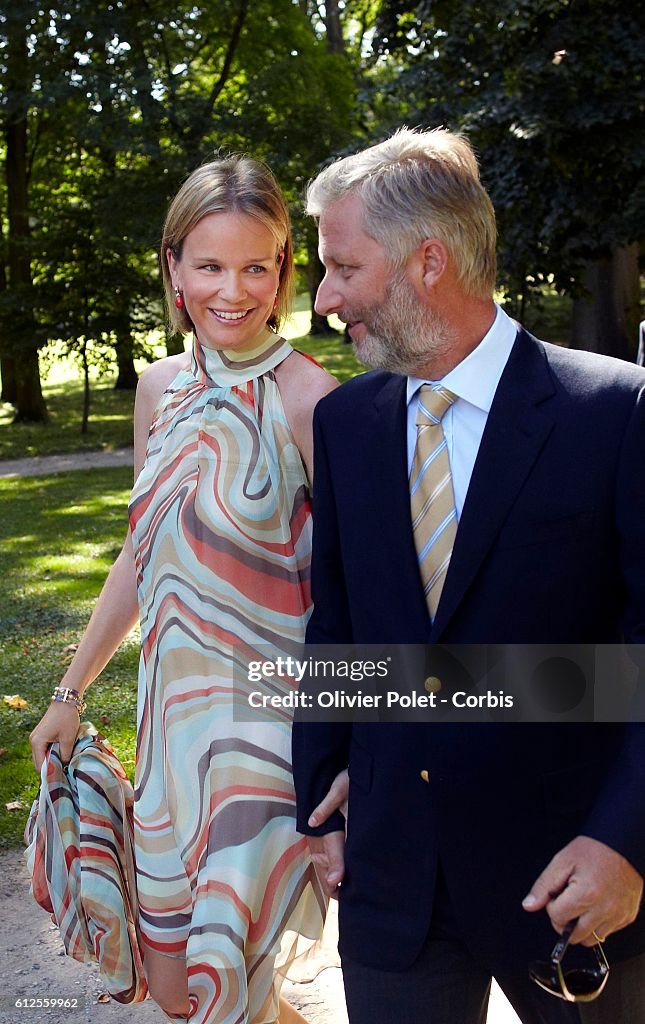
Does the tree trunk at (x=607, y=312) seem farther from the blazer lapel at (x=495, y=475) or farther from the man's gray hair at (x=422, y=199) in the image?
the blazer lapel at (x=495, y=475)

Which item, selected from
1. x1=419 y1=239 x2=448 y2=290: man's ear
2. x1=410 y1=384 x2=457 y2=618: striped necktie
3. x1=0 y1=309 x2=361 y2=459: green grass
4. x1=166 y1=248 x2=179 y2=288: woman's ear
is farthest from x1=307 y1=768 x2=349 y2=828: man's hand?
x1=0 y1=309 x2=361 y2=459: green grass

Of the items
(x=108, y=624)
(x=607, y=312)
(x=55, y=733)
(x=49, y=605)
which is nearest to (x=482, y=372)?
(x=108, y=624)

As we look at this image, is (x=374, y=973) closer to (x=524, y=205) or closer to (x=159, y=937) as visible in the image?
(x=159, y=937)

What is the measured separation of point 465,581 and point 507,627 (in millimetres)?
111

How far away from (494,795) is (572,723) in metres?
0.19

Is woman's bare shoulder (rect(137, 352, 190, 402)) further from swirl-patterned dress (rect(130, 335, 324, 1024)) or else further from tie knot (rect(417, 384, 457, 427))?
tie knot (rect(417, 384, 457, 427))

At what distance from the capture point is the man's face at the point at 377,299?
Result: 7.35ft

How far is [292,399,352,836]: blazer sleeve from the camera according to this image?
238 centimetres

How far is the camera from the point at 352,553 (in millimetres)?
2318

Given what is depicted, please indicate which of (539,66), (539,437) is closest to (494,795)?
(539,437)

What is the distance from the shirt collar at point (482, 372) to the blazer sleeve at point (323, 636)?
35 centimetres

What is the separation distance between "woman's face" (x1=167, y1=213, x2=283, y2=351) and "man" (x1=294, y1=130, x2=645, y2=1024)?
19.1 inches

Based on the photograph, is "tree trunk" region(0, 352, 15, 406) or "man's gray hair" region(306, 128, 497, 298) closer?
"man's gray hair" region(306, 128, 497, 298)

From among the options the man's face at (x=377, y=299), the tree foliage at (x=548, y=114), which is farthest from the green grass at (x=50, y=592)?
the tree foliage at (x=548, y=114)
